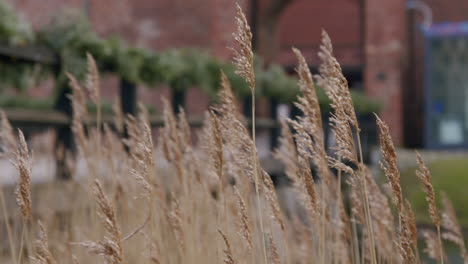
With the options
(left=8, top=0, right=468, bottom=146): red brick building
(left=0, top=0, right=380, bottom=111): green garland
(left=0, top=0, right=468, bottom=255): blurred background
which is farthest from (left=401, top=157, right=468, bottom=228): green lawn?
(left=8, top=0, right=468, bottom=146): red brick building

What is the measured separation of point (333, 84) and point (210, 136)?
1.17 ft

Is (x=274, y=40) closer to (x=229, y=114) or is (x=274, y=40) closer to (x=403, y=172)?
(x=403, y=172)

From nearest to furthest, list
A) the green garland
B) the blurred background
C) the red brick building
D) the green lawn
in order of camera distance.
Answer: the green garland < the blurred background < the green lawn < the red brick building

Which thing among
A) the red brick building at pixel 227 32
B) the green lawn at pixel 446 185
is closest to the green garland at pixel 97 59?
the green lawn at pixel 446 185

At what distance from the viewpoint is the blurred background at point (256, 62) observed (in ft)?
11.7

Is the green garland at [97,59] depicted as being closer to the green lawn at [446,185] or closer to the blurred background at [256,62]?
the blurred background at [256,62]

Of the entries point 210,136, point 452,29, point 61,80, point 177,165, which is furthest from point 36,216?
point 452,29

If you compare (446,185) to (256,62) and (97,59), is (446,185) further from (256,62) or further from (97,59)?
(97,59)

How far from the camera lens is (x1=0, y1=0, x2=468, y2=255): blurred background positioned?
3564mm

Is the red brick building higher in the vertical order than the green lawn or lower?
higher

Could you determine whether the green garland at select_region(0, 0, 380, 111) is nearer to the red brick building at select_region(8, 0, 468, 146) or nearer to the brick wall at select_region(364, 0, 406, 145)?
the red brick building at select_region(8, 0, 468, 146)

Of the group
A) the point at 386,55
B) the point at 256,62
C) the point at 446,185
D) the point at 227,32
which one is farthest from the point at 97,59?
the point at 386,55

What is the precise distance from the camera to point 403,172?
9.58 meters

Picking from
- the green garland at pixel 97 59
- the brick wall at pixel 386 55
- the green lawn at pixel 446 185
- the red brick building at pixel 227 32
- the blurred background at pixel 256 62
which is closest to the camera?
the green garland at pixel 97 59
